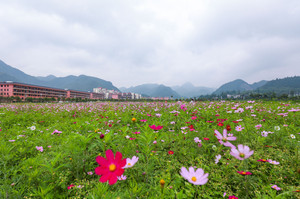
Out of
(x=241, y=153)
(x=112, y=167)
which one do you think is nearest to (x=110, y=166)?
(x=112, y=167)

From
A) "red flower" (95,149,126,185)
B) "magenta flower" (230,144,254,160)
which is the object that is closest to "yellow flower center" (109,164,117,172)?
"red flower" (95,149,126,185)

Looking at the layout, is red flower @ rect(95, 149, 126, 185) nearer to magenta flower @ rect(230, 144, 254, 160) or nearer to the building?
magenta flower @ rect(230, 144, 254, 160)

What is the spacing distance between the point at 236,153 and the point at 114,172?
844mm

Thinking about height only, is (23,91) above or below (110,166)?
above

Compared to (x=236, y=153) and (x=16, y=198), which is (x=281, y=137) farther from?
(x=16, y=198)

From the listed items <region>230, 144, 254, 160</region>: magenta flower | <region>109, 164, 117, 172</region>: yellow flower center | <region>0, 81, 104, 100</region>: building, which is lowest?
<region>109, 164, 117, 172</region>: yellow flower center

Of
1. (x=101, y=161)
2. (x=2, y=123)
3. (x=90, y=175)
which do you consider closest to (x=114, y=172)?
(x=101, y=161)

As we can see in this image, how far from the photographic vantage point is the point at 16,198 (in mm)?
1229

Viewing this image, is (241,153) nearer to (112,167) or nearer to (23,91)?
(112,167)

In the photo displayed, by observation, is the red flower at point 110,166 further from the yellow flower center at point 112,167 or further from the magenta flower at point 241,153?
the magenta flower at point 241,153

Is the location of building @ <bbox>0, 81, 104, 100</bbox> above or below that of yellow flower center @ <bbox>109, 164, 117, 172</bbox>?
above

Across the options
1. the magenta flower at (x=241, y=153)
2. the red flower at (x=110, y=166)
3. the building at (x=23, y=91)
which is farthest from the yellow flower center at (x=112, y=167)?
the building at (x=23, y=91)

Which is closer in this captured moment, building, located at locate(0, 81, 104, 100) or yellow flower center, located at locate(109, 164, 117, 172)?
yellow flower center, located at locate(109, 164, 117, 172)

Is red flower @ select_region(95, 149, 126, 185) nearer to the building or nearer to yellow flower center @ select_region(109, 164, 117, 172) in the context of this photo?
yellow flower center @ select_region(109, 164, 117, 172)
